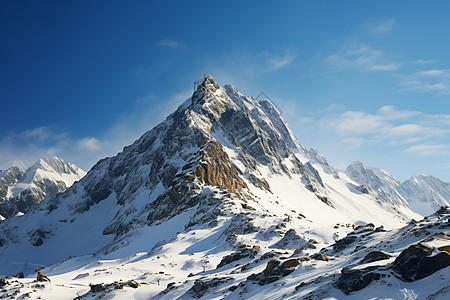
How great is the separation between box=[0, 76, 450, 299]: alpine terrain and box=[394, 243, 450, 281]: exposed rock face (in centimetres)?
6

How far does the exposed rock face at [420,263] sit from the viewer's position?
52.3ft

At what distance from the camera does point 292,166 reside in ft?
559

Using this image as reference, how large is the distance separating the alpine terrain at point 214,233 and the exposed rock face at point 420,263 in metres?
0.06

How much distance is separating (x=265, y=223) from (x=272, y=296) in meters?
38.5

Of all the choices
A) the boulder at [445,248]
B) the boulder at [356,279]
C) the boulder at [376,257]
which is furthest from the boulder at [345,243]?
the boulder at [356,279]

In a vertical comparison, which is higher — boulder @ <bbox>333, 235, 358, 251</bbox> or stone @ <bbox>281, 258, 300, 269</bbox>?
stone @ <bbox>281, 258, 300, 269</bbox>

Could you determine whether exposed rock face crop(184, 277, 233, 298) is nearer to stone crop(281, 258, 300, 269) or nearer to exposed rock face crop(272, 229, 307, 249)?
stone crop(281, 258, 300, 269)

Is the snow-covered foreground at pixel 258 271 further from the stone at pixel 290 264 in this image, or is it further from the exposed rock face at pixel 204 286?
the stone at pixel 290 264

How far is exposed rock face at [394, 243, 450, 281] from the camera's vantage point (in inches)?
627


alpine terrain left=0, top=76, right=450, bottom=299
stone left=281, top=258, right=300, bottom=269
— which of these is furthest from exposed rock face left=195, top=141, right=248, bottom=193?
stone left=281, top=258, right=300, bottom=269

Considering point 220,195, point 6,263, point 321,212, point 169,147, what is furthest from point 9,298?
point 6,263

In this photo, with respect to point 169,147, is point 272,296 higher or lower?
lower

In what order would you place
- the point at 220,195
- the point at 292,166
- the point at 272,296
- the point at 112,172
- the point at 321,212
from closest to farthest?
the point at 272,296, the point at 220,195, the point at 321,212, the point at 292,166, the point at 112,172

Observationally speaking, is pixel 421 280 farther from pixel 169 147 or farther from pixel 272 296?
pixel 169 147
